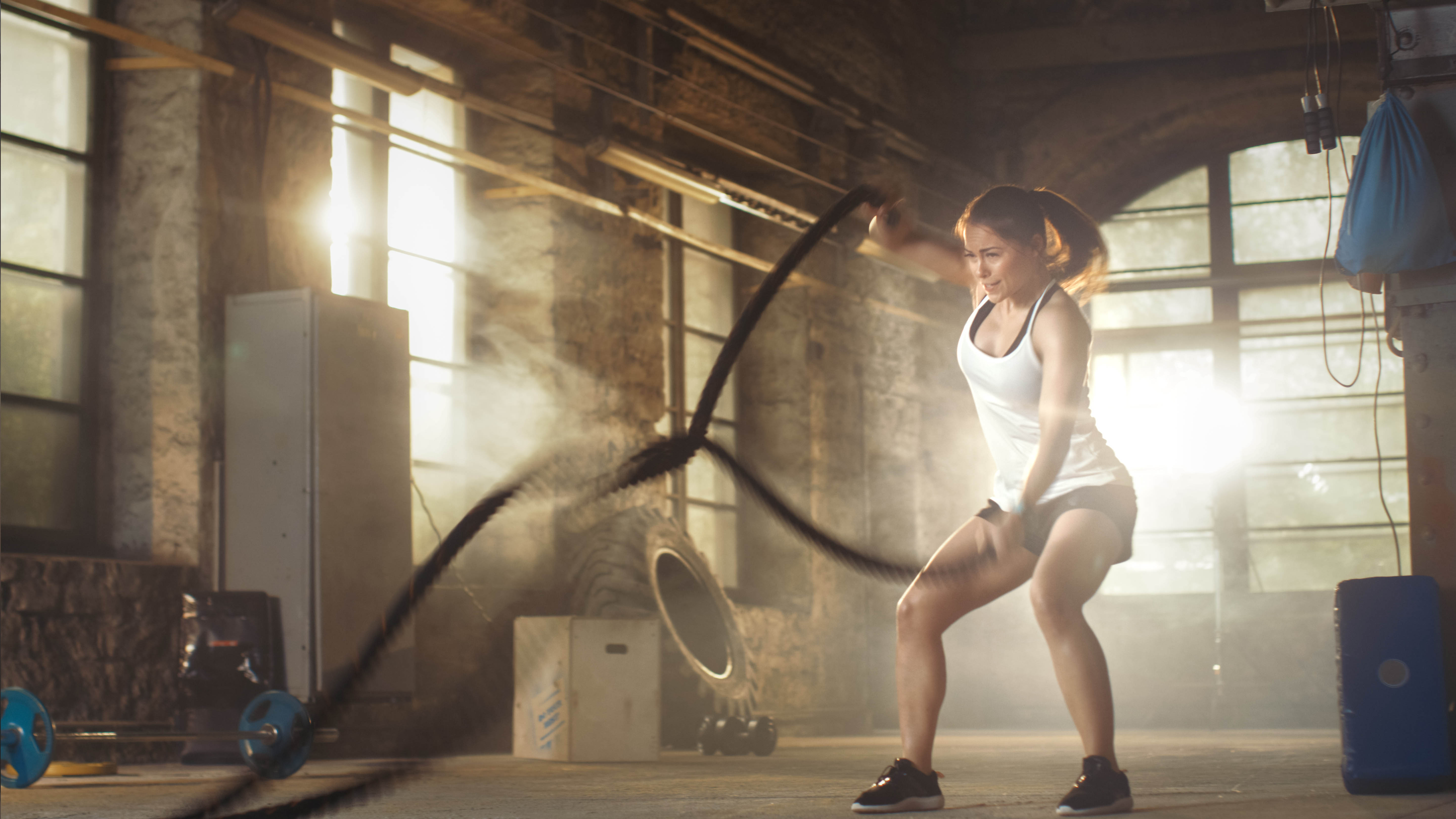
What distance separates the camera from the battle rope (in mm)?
3281

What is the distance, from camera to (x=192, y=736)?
14.4 feet

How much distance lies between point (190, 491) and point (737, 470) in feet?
9.16

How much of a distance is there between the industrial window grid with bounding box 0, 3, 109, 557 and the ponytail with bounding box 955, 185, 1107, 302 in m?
3.76

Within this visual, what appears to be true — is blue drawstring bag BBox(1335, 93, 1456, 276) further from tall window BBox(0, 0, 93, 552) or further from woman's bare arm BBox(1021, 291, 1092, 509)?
tall window BBox(0, 0, 93, 552)

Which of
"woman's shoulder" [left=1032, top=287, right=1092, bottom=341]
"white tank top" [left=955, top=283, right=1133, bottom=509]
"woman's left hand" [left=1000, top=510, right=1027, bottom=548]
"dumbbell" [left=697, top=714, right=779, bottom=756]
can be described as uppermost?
"woman's shoulder" [left=1032, top=287, right=1092, bottom=341]

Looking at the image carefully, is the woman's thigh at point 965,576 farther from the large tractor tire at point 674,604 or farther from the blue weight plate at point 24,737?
the large tractor tire at point 674,604

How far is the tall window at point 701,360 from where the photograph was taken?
9266 millimetres

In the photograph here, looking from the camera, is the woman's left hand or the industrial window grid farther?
the industrial window grid

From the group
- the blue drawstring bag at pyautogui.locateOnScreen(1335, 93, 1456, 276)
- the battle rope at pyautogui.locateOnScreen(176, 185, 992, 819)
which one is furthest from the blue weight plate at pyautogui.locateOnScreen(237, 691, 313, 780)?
the blue drawstring bag at pyautogui.locateOnScreen(1335, 93, 1456, 276)

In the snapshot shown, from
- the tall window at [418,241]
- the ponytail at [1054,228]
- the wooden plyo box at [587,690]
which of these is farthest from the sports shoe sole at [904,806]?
the tall window at [418,241]

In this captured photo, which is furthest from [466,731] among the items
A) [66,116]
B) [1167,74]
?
[1167,74]

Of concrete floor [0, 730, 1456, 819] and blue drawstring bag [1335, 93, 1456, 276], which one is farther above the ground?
blue drawstring bag [1335, 93, 1456, 276]

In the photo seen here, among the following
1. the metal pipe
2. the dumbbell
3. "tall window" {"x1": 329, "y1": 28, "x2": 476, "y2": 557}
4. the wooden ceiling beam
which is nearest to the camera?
the metal pipe

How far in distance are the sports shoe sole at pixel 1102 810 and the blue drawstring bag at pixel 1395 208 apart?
157 cm
